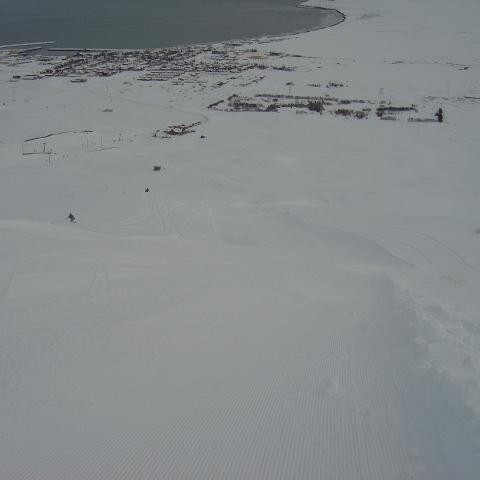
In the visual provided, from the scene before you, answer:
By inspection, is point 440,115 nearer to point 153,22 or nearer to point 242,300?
point 242,300

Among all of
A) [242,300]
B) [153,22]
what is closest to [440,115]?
[242,300]

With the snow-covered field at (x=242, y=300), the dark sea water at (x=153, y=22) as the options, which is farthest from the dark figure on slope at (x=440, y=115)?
the dark sea water at (x=153, y=22)

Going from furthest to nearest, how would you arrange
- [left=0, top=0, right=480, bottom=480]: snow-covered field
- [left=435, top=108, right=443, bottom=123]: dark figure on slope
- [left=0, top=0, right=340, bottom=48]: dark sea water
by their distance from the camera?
[left=0, top=0, right=340, bottom=48]: dark sea water
[left=435, top=108, right=443, bottom=123]: dark figure on slope
[left=0, top=0, right=480, bottom=480]: snow-covered field

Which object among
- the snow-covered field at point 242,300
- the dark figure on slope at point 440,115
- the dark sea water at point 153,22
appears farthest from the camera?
the dark sea water at point 153,22

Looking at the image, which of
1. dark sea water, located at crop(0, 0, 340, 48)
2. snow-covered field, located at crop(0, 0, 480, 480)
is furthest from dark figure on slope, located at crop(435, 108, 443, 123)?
dark sea water, located at crop(0, 0, 340, 48)

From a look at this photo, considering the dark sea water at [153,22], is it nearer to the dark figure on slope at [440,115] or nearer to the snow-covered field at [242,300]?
the dark figure on slope at [440,115]

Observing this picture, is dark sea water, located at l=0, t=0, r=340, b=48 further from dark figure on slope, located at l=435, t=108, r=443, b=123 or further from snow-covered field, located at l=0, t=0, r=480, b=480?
snow-covered field, located at l=0, t=0, r=480, b=480
